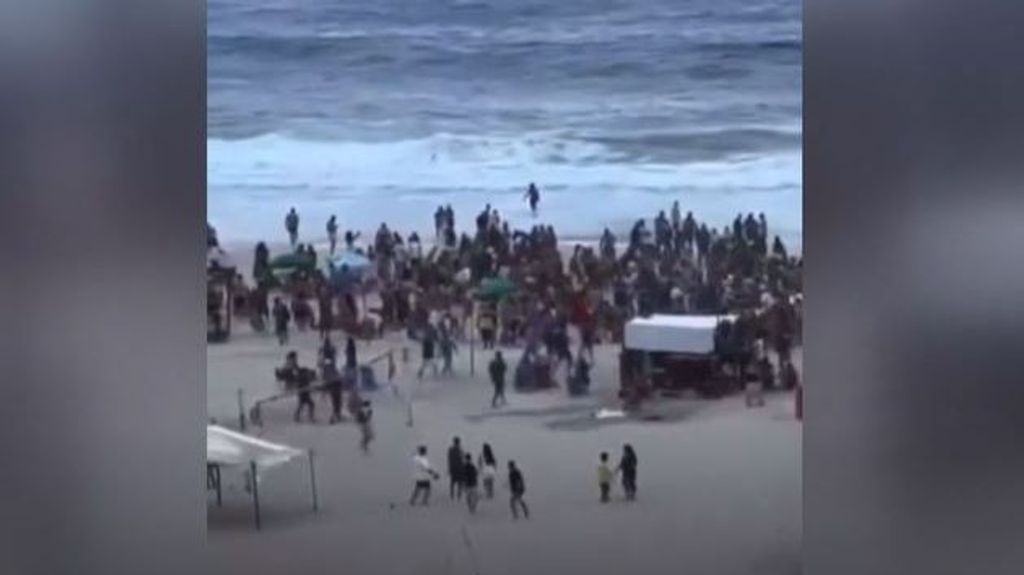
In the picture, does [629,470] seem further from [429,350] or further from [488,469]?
[429,350]

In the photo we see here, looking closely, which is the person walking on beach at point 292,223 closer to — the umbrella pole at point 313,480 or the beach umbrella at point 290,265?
the beach umbrella at point 290,265

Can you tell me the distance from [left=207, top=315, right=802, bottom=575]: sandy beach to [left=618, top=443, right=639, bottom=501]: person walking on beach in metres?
0.02

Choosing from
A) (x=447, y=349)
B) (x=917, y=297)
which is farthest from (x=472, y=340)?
(x=917, y=297)

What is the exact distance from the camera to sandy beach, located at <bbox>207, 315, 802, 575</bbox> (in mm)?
4082

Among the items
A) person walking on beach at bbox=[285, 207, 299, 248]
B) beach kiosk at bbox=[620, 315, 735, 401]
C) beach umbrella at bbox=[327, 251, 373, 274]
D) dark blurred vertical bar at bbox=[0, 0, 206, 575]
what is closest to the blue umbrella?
beach umbrella at bbox=[327, 251, 373, 274]

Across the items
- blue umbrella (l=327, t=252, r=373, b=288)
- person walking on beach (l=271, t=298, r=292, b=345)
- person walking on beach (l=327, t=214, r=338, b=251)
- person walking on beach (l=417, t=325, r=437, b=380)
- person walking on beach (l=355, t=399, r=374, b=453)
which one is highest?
person walking on beach (l=327, t=214, r=338, b=251)

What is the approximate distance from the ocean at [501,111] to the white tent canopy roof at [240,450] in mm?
503

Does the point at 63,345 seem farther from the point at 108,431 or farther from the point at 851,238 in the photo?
the point at 851,238

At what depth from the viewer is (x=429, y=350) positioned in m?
4.12

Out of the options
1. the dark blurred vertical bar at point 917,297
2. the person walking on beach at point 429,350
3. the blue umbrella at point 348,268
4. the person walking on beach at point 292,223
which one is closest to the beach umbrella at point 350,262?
the blue umbrella at point 348,268

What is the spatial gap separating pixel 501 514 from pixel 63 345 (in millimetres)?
1178

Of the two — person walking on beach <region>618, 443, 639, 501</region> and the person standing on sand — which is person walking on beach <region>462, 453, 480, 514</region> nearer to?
person walking on beach <region>618, 443, 639, 501</region>

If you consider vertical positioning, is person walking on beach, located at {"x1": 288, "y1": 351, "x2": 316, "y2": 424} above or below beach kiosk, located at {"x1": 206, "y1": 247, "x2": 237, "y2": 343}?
below

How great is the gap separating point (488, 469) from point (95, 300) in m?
1.07
